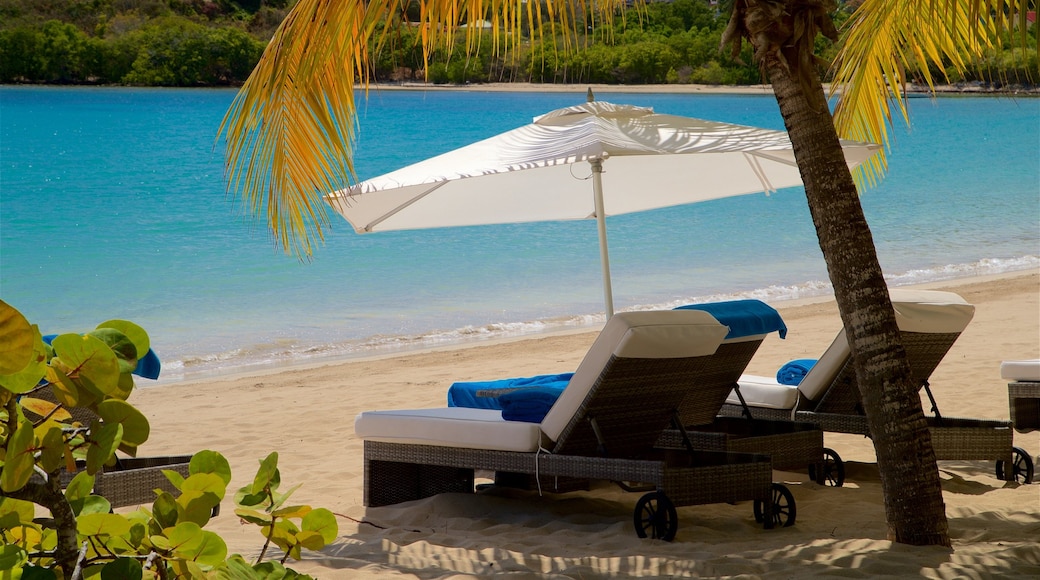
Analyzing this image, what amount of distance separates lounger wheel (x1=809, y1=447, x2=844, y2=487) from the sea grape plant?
13.3 feet

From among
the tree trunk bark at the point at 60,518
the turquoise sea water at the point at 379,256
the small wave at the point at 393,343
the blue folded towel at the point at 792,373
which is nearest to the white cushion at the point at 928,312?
the blue folded towel at the point at 792,373

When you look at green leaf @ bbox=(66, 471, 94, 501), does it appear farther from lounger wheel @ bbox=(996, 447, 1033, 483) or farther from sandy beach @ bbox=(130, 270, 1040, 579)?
lounger wheel @ bbox=(996, 447, 1033, 483)

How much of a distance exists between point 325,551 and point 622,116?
2.86 meters

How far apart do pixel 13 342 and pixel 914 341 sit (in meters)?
4.28

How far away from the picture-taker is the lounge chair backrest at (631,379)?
3.70m

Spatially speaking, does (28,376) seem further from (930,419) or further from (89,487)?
(930,419)

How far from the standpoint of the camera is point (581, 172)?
21.8ft

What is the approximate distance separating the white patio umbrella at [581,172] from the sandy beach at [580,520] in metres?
1.37

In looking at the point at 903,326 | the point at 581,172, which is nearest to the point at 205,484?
the point at 903,326

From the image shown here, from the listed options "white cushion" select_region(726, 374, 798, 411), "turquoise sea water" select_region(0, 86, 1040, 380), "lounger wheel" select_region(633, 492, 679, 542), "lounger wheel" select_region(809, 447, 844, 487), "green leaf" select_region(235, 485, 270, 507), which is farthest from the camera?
"turquoise sea water" select_region(0, 86, 1040, 380)

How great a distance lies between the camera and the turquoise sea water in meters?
12.6

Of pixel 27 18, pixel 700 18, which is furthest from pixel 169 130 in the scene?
pixel 700 18

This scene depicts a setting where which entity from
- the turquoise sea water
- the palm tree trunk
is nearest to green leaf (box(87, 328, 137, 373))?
the palm tree trunk

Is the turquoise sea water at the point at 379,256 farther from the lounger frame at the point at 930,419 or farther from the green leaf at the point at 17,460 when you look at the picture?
the green leaf at the point at 17,460
